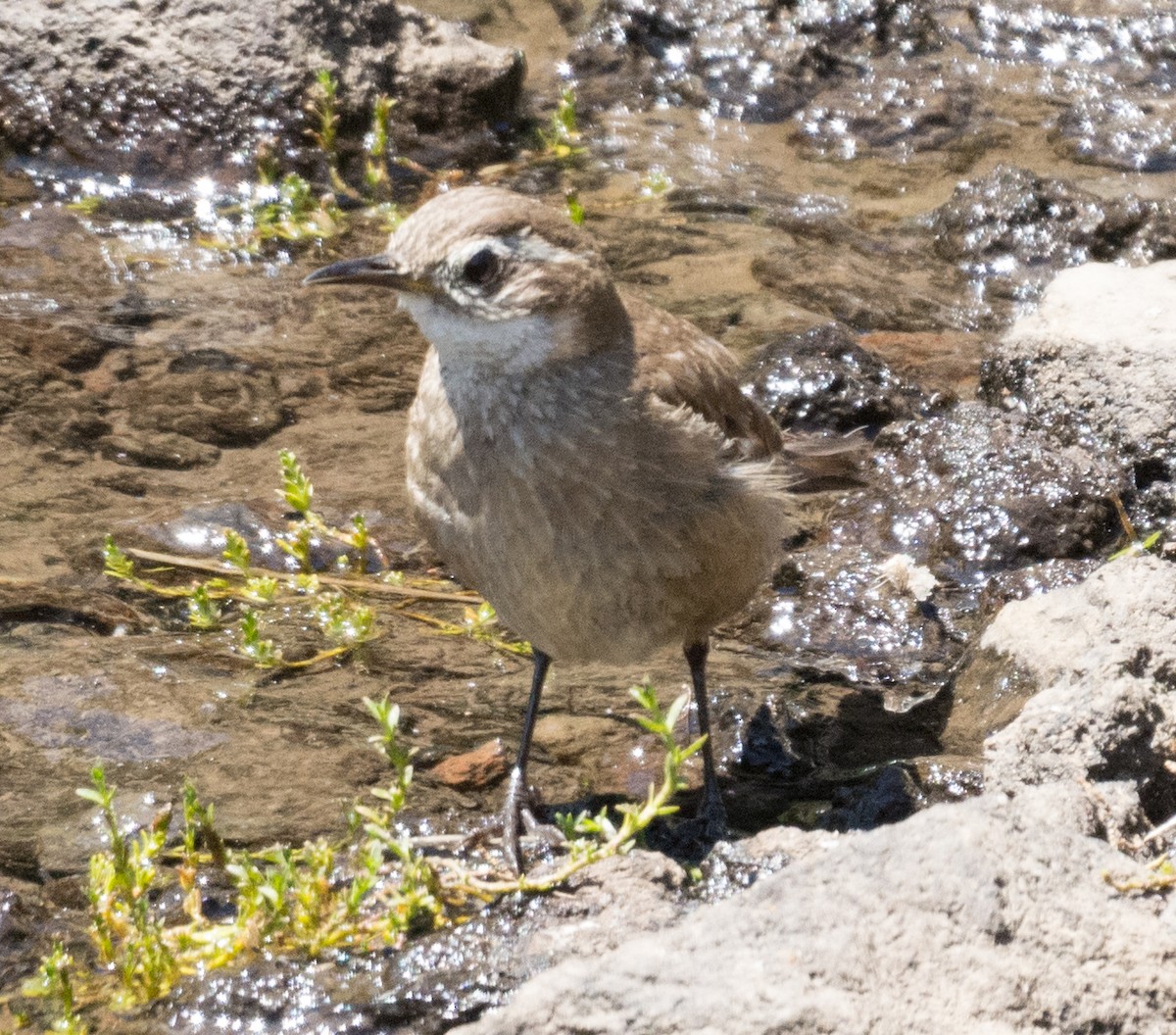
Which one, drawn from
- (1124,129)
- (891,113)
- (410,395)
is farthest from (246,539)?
(1124,129)

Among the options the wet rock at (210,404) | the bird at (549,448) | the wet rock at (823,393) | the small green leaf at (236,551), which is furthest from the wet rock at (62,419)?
the wet rock at (823,393)

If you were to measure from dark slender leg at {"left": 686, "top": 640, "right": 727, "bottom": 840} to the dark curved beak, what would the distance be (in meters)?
1.43

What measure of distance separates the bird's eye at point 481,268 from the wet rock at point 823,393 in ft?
8.50

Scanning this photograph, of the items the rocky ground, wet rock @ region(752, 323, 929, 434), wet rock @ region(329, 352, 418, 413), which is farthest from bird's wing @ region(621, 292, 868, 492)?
wet rock @ region(329, 352, 418, 413)

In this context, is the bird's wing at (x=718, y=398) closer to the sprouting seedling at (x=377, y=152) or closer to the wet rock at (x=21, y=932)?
the wet rock at (x=21, y=932)

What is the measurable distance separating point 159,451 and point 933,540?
3160mm

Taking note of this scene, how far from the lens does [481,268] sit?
4238 mm

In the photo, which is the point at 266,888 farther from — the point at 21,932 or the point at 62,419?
the point at 62,419

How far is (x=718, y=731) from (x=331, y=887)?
64.3 inches

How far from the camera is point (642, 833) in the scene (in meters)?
4.40

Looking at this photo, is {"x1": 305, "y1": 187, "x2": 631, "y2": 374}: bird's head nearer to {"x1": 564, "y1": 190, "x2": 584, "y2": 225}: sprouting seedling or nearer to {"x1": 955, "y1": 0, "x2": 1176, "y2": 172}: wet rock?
{"x1": 564, "y1": 190, "x2": 584, "y2": 225}: sprouting seedling

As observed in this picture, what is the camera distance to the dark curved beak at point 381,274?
4195 millimetres

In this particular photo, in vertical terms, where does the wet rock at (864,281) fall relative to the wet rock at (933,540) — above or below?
above

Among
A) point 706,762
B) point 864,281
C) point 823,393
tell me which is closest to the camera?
point 706,762
